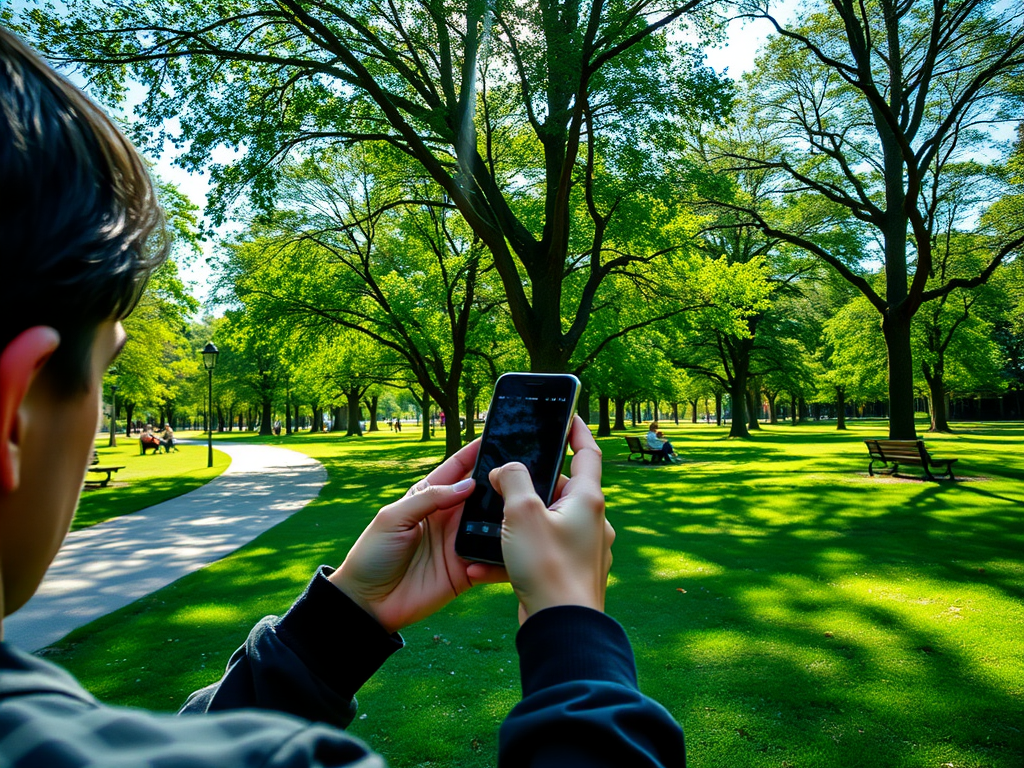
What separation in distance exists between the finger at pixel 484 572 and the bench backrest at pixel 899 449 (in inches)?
654

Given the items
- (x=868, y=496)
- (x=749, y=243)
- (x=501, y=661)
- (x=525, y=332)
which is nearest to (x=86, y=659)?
(x=501, y=661)

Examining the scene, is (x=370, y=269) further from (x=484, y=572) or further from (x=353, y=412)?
(x=353, y=412)

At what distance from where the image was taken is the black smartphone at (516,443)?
5.93 ft

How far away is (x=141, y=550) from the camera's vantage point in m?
9.07

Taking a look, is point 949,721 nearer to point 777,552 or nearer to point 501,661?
point 501,661

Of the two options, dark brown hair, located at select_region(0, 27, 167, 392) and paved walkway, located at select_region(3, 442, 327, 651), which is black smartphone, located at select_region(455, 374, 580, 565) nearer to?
dark brown hair, located at select_region(0, 27, 167, 392)

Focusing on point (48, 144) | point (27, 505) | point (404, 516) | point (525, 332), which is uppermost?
point (525, 332)

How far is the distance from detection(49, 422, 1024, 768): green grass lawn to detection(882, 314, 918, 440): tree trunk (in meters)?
7.78

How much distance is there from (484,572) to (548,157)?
14581 millimetres

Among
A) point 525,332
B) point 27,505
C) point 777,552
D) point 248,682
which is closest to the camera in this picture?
point 27,505

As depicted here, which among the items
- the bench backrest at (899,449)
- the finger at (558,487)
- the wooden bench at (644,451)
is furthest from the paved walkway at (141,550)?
the bench backrest at (899,449)

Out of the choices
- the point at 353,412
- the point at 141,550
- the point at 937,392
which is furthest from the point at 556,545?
the point at 353,412

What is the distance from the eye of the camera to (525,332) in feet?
45.9

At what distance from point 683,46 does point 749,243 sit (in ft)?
95.1
